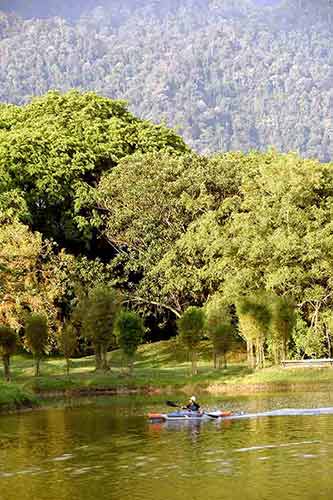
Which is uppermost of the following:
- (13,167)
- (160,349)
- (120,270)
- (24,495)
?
(13,167)

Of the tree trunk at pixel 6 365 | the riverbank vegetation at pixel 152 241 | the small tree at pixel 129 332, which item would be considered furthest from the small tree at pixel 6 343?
the small tree at pixel 129 332

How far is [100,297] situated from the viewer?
61.1 metres

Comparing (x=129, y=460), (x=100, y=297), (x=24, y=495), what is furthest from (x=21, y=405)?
(x=24, y=495)

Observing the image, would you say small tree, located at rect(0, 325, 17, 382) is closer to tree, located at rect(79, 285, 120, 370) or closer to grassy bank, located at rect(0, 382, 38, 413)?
tree, located at rect(79, 285, 120, 370)

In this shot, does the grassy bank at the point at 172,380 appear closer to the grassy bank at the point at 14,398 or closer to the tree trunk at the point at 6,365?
the tree trunk at the point at 6,365

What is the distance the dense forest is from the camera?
6619 cm

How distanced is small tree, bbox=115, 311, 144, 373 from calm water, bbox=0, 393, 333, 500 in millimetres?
16454

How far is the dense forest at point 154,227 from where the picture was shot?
66.2 meters

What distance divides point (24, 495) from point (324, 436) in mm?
11458

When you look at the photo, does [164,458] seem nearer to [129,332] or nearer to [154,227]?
[129,332]

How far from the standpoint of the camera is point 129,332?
60.5 metres

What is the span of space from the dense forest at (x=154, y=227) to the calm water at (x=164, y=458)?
→ 23144mm

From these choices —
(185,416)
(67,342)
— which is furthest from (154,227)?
(185,416)

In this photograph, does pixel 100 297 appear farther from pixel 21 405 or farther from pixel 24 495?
pixel 24 495
